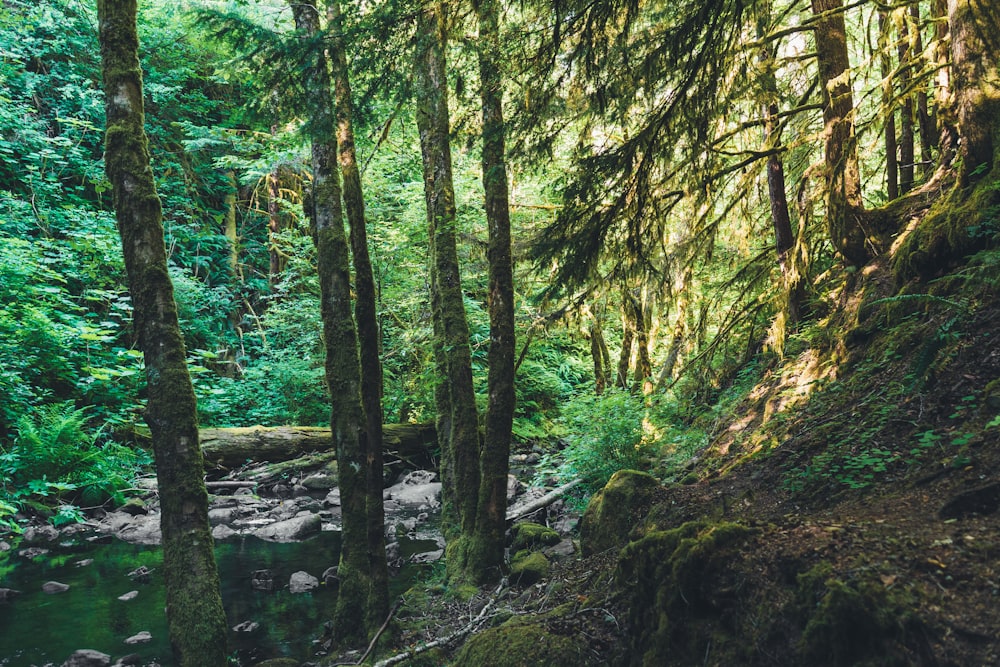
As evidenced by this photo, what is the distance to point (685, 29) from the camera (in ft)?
15.3

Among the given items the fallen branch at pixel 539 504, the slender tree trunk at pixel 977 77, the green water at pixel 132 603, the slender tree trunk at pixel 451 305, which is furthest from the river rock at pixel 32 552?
the slender tree trunk at pixel 977 77

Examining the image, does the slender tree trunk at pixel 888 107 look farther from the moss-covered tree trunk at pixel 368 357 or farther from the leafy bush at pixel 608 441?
the moss-covered tree trunk at pixel 368 357

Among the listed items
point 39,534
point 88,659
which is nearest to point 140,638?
point 88,659

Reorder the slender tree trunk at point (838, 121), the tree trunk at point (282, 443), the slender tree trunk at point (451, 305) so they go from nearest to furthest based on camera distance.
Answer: the slender tree trunk at point (838, 121) < the slender tree trunk at point (451, 305) < the tree trunk at point (282, 443)

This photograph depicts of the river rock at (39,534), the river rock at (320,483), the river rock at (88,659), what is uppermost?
the river rock at (88,659)

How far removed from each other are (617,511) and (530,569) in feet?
4.35

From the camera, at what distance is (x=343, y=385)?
Result: 20.6 ft

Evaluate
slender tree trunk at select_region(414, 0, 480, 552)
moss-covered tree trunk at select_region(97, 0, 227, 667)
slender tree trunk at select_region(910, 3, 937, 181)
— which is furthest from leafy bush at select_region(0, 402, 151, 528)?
slender tree trunk at select_region(910, 3, 937, 181)

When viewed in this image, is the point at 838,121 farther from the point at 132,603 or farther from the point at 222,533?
the point at 222,533

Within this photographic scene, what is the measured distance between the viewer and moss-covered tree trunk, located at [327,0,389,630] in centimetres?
598

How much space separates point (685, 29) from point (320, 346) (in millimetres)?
14773

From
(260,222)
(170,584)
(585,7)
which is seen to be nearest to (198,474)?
(170,584)

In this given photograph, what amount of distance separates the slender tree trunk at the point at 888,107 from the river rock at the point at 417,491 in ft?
32.4

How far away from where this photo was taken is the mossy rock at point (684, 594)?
9.57 ft
